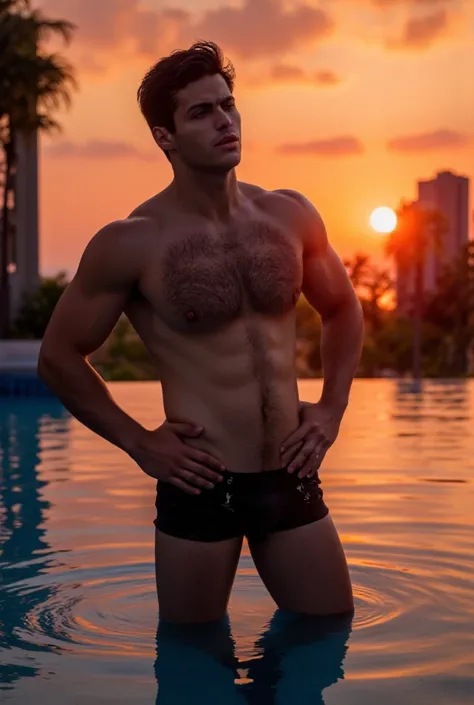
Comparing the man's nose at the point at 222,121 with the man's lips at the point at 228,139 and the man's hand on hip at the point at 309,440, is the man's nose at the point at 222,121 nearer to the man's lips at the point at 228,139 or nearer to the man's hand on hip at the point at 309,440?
the man's lips at the point at 228,139

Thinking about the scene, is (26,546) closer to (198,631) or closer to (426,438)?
(198,631)

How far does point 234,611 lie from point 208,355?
1.24 m

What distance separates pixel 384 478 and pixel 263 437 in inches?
210

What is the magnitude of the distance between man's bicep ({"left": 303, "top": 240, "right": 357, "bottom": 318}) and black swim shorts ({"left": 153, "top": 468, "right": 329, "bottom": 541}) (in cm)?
64

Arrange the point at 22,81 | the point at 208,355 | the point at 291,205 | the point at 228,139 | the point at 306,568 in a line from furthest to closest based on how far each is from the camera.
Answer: the point at 22,81 → the point at 291,205 → the point at 306,568 → the point at 208,355 → the point at 228,139

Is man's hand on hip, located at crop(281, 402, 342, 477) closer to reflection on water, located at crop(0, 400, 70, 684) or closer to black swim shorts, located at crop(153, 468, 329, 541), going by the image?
black swim shorts, located at crop(153, 468, 329, 541)

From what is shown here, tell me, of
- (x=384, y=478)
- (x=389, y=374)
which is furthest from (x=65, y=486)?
(x=389, y=374)

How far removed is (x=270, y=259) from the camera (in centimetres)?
396

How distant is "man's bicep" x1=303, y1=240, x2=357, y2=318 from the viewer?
4227mm

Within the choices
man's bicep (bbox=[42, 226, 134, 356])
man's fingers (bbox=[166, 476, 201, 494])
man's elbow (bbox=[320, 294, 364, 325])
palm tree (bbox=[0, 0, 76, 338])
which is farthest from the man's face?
palm tree (bbox=[0, 0, 76, 338])

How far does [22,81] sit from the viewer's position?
3334cm

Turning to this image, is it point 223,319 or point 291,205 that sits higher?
point 291,205

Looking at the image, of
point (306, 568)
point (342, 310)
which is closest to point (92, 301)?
point (342, 310)

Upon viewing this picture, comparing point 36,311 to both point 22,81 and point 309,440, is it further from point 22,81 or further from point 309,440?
point 309,440
